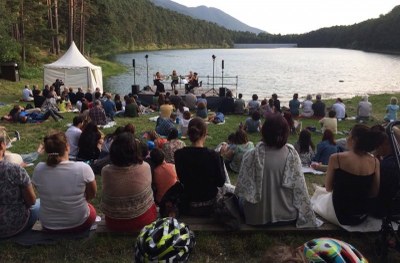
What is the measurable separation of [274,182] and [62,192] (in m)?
2.24

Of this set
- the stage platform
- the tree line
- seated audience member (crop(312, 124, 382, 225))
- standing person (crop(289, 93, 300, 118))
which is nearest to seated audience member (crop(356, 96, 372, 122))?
standing person (crop(289, 93, 300, 118))

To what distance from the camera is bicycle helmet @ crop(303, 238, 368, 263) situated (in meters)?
1.85

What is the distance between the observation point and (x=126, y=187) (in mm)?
4133

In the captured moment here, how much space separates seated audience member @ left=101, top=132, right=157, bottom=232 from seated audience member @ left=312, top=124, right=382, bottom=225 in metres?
2.03

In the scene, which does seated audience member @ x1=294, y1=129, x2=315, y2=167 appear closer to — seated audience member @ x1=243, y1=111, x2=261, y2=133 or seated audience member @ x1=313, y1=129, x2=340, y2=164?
seated audience member @ x1=313, y1=129, x2=340, y2=164

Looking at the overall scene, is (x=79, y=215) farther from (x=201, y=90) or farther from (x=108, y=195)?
(x=201, y=90)

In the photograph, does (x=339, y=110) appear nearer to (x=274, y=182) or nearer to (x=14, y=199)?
(x=274, y=182)

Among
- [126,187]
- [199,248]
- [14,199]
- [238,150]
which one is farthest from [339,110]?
[14,199]

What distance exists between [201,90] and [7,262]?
19.7 meters

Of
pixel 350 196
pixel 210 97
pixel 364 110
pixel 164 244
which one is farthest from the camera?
pixel 210 97

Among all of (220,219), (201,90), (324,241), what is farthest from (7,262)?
(201,90)

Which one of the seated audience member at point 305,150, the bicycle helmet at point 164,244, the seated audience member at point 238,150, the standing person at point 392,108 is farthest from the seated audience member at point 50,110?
the bicycle helmet at point 164,244

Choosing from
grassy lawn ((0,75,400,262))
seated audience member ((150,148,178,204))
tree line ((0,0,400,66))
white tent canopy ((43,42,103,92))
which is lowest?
grassy lawn ((0,75,400,262))

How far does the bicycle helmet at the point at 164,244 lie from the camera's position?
2.11 m
